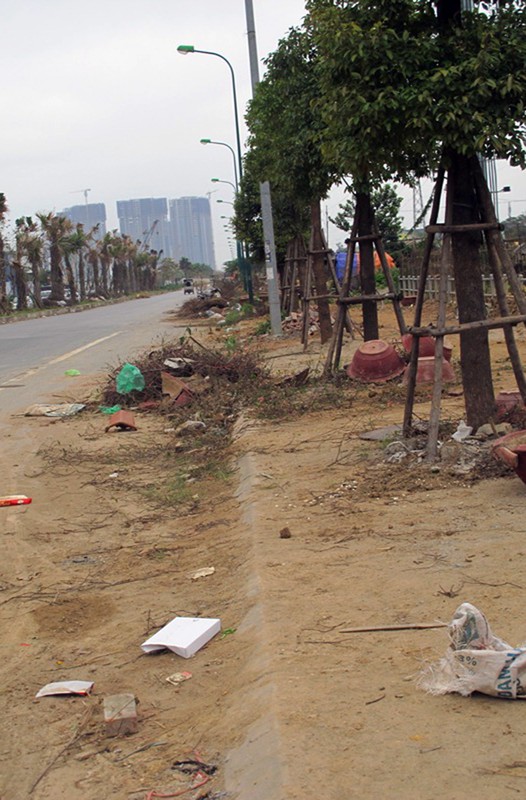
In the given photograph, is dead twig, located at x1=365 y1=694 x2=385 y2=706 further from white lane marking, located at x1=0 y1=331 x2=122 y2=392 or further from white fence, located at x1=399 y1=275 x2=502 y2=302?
white fence, located at x1=399 y1=275 x2=502 y2=302

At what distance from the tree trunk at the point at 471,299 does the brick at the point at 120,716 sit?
4.35m

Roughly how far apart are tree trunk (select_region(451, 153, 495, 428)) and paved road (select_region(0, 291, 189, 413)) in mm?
7620

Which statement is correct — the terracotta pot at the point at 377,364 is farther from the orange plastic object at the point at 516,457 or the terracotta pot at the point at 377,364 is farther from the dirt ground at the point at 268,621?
the orange plastic object at the point at 516,457

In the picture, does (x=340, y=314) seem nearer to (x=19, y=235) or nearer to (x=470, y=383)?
(x=470, y=383)

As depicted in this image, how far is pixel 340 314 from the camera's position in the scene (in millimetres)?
11750

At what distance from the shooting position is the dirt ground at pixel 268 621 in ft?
10.1

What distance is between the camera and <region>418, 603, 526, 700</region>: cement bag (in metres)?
3.26

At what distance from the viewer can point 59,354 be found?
72.0 ft

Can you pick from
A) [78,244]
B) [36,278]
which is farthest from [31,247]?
[78,244]

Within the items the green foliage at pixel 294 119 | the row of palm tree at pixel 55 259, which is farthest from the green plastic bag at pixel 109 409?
the row of palm tree at pixel 55 259

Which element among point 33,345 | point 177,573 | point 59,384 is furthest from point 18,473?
point 33,345

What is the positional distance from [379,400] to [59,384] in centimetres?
713

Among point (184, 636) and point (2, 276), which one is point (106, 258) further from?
point (184, 636)

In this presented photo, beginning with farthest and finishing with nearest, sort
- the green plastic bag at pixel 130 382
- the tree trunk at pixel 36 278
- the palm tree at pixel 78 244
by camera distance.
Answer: the palm tree at pixel 78 244, the tree trunk at pixel 36 278, the green plastic bag at pixel 130 382
